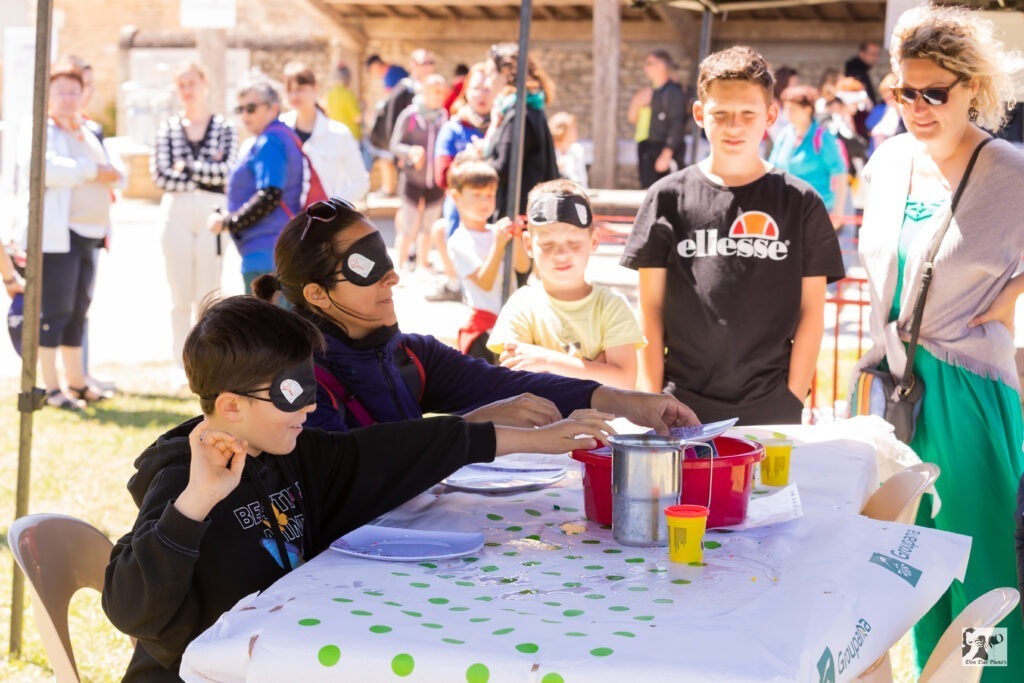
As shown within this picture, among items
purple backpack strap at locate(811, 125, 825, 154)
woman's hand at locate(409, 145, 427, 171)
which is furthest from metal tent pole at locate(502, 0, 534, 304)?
woman's hand at locate(409, 145, 427, 171)

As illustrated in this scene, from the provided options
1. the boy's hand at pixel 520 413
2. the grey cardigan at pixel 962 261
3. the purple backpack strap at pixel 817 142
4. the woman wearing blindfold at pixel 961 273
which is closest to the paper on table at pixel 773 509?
the boy's hand at pixel 520 413

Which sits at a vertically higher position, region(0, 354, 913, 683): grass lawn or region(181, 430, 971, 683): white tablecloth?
region(181, 430, 971, 683): white tablecloth

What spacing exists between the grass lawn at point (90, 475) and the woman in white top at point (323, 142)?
1609 mm

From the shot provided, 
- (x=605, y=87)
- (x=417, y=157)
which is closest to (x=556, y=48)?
(x=605, y=87)

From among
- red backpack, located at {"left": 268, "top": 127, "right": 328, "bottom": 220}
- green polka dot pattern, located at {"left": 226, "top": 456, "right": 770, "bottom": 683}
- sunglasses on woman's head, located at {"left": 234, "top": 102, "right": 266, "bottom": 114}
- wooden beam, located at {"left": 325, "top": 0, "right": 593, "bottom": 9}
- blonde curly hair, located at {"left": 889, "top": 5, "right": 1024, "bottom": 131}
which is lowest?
green polka dot pattern, located at {"left": 226, "top": 456, "right": 770, "bottom": 683}

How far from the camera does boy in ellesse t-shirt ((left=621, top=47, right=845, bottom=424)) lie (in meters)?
3.84

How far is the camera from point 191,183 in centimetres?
782

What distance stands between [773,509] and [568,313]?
171cm

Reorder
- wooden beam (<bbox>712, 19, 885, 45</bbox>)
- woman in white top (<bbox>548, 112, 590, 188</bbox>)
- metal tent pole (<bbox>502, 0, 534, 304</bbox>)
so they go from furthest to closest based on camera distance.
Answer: wooden beam (<bbox>712, 19, 885, 45</bbox>)
woman in white top (<bbox>548, 112, 590, 188</bbox>)
metal tent pole (<bbox>502, 0, 534, 304</bbox>)

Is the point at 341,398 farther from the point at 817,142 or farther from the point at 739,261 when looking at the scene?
the point at 817,142

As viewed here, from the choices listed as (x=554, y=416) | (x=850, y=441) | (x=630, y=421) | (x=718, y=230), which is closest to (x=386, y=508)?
(x=554, y=416)

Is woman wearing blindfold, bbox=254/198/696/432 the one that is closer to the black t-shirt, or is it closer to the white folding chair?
the white folding chair

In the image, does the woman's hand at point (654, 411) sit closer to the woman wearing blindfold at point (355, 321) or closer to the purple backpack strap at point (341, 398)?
the woman wearing blindfold at point (355, 321)

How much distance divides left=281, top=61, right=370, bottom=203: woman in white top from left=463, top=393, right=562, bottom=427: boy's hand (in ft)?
16.5
